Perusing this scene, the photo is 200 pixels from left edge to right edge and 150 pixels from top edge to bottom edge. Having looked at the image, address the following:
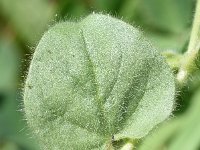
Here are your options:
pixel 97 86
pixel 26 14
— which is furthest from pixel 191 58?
pixel 26 14

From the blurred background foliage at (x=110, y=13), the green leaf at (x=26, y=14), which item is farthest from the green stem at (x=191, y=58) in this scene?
Result: the green leaf at (x=26, y=14)

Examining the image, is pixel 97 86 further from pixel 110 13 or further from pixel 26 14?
→ pixel 26 14

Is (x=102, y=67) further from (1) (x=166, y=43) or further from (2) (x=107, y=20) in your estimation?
(1) (x=166, y=43)

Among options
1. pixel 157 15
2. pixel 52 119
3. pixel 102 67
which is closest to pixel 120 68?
pixel 102 67

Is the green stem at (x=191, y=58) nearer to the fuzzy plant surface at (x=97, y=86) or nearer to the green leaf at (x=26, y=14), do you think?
the fuzzy plant surface at (x=97, y=86)

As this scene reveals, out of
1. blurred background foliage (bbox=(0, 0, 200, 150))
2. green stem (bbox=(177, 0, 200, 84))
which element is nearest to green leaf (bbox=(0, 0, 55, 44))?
blurred background foliage (bbox=(0, 0, 200, 150))

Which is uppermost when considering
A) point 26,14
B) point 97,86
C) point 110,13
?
point 26,14
